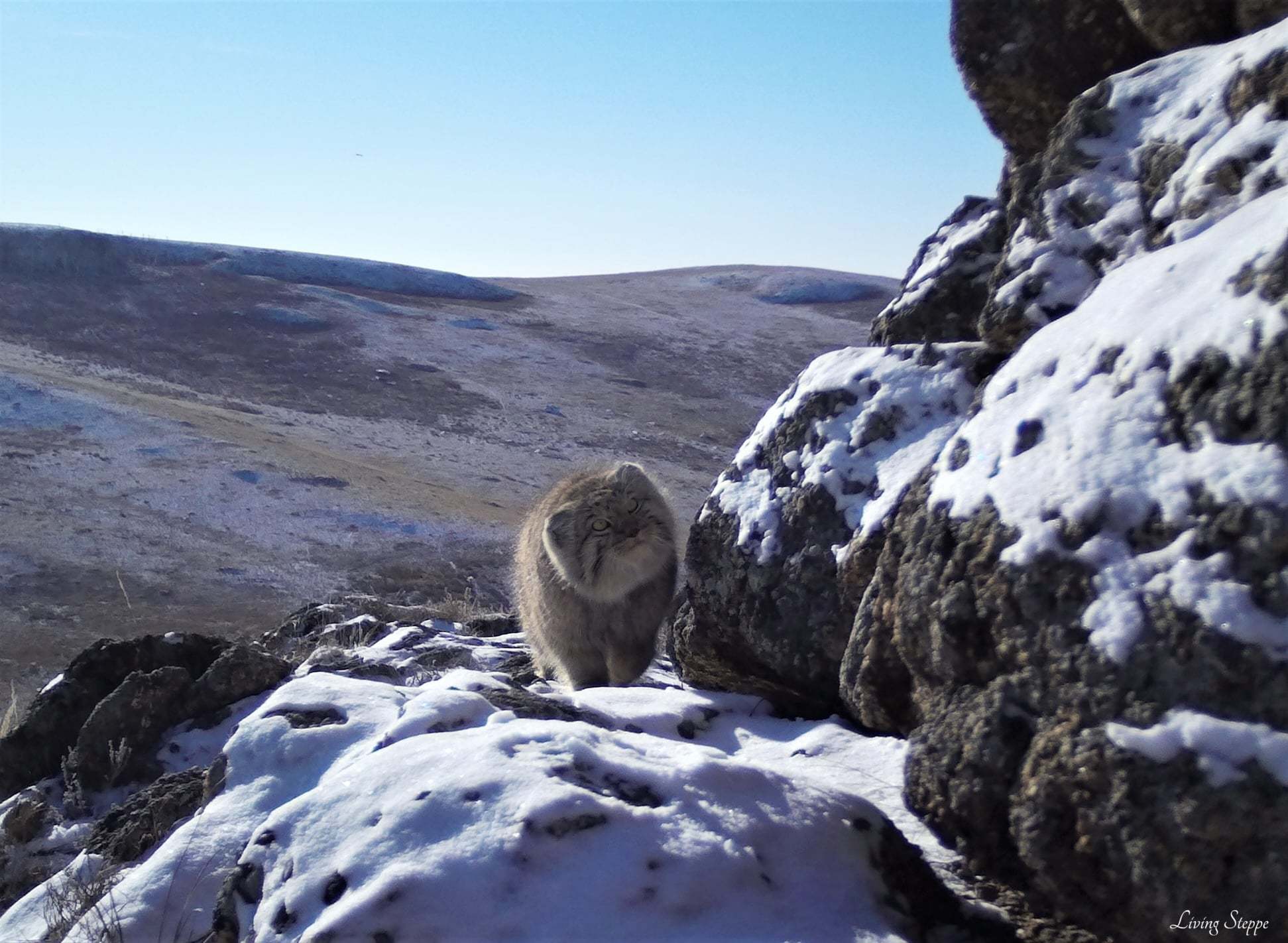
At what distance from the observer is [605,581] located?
6.49 m

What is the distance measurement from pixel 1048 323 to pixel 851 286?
4510 cm

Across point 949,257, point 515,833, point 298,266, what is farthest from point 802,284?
point 515,833

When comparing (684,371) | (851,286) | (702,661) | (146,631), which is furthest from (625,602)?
(851,286)

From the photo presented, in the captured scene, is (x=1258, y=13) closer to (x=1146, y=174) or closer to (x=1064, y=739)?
(x=1146, y=174)

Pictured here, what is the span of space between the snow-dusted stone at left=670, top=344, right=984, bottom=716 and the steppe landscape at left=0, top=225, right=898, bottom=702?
7532 millimetres

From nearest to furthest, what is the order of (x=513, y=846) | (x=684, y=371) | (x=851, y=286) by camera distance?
(x=513, y=846) → (x=684, y=371) → (x=851, y=286)

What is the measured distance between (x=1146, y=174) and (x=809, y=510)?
2.01 m

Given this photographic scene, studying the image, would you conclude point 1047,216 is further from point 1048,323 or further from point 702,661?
point 702,661

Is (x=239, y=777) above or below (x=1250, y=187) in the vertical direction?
below

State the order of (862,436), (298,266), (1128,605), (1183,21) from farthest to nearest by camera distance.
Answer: (298,266) → (862,436) → (1183,21) → (1128,605)

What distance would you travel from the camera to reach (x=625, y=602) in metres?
6.55

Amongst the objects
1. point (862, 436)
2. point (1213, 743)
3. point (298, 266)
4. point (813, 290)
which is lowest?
point (1213, 743)

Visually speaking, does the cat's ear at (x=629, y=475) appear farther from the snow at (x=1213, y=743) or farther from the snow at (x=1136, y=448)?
the snow at (x=1213, y=743)

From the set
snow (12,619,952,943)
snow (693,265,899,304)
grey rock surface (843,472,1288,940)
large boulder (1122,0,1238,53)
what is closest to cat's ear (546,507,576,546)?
snow (12,619,952,943)
